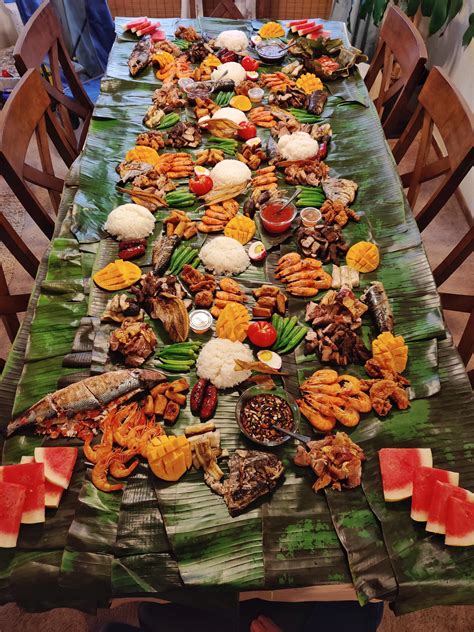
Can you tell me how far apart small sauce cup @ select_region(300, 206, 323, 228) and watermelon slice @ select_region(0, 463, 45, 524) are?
2468 mm

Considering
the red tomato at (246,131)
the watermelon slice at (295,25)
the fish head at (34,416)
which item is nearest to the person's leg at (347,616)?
the fish head at (34,416)

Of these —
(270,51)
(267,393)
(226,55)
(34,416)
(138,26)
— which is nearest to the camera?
(34,416)

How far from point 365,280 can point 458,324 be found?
6.86ft

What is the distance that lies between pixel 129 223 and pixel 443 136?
8.07ft

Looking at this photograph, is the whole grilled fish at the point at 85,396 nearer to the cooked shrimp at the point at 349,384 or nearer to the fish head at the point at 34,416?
the fish head at the point at 34,416

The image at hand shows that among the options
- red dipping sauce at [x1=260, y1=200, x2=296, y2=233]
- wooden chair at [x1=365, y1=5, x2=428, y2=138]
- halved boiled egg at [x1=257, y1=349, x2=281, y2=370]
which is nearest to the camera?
halved boiled egg at [x1=257, y1=349, x2=281, y2=370]

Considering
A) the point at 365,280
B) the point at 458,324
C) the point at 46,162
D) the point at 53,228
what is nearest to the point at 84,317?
the point at 53,228

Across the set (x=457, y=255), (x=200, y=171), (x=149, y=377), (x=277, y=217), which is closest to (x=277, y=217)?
(x=277, y=217)

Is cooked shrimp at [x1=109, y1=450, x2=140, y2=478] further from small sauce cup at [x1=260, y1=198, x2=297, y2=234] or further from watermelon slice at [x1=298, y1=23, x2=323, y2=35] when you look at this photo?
watermelon slice at [x1=298, y1=23, x2=323, y2=35]

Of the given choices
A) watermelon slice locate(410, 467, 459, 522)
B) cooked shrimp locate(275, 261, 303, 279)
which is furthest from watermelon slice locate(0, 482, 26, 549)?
cooked shrimp locate(275, 261, 303, 279)

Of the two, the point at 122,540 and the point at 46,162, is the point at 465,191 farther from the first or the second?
the point at 122,540

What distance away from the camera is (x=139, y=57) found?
5.10 meters

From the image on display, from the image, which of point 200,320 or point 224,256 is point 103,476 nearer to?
point 200,320

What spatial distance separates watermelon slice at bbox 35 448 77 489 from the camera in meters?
2.33
